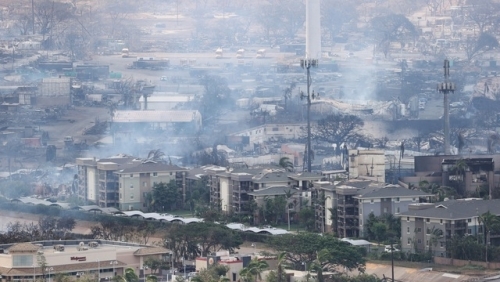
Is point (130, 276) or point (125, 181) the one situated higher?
point (125, 181)

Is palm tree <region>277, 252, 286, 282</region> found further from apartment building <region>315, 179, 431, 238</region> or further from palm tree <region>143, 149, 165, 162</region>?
palm tree <region>143, 149, 165, 162</region>

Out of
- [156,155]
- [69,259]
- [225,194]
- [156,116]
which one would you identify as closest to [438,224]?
[69,259]

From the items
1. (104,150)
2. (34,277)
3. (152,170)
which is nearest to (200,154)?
(104,150)

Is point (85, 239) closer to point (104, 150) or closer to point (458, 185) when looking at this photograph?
point (458, 185)

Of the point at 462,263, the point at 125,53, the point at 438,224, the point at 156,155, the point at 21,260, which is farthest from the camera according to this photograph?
the point at 125,53

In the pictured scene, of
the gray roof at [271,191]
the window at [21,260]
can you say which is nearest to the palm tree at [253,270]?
the window at [21,260]

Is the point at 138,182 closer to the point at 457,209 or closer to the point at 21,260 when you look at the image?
the point at 457,209

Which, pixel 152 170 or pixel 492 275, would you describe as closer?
pixel 492 275

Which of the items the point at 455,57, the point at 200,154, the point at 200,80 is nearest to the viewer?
the point at 200,154

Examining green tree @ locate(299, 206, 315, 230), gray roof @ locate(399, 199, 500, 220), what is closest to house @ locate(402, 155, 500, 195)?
green tree @ locate(299, 206, 315, 230)
